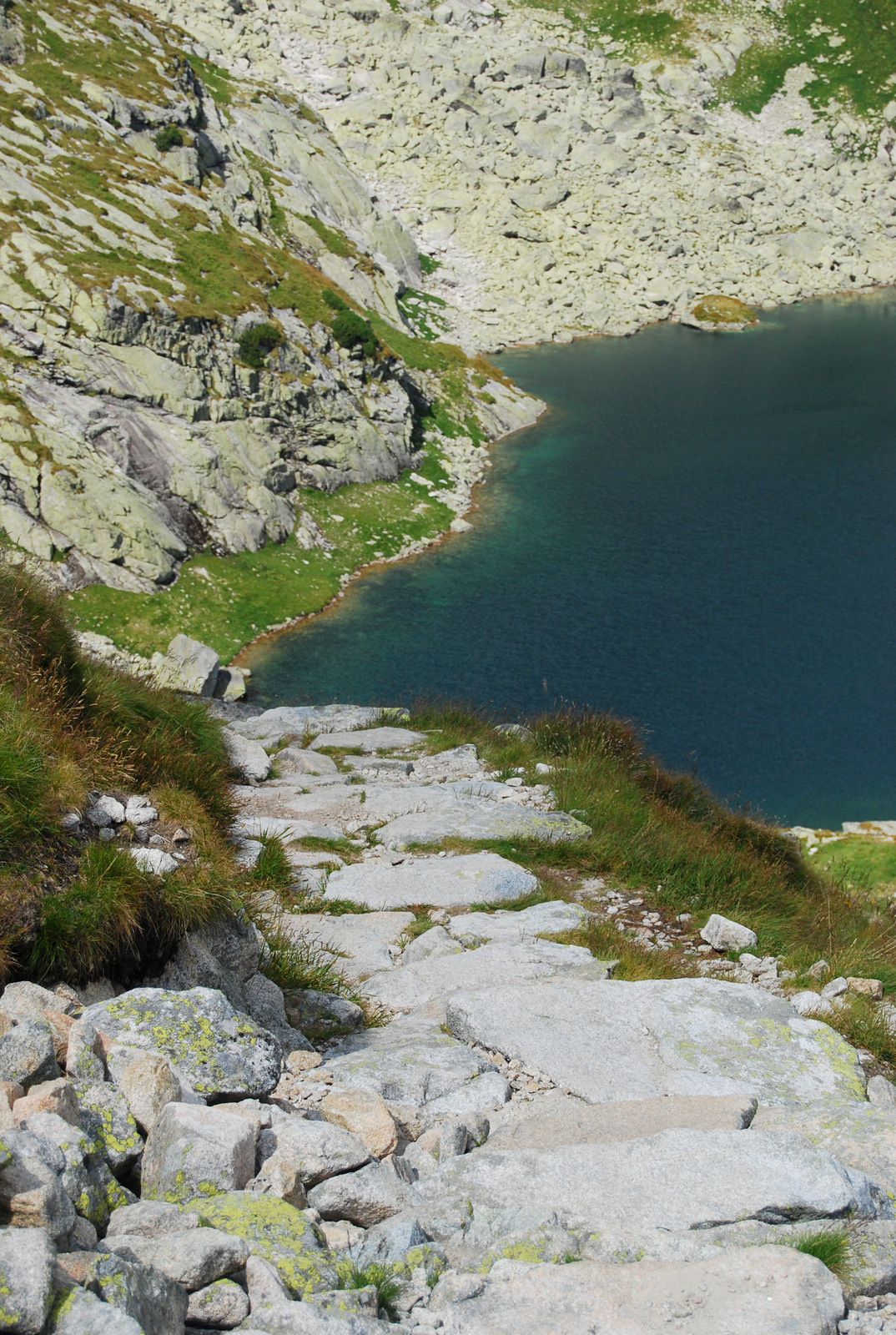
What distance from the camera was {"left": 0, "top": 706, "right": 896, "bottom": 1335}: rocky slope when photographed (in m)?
4.72

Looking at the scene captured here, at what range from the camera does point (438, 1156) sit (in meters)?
6.76

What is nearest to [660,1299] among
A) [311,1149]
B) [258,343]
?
[311,1149]

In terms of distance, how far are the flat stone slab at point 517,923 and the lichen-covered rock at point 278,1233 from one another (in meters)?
6.53

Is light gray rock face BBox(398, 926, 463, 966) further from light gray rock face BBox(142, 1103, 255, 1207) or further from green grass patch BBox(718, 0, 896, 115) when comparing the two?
green grass patch BBox(718, 0, 896, 115)

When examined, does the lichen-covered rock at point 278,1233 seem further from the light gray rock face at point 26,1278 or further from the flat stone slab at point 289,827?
the flat stone slab at point 289,827

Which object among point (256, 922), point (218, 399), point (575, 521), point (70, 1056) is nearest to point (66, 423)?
point (218, 399)

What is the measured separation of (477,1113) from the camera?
24.5 ft

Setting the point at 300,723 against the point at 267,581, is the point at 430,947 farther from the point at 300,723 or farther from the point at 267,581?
the point at 267,581

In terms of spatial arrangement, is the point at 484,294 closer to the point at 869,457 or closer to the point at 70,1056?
the point at 869,457

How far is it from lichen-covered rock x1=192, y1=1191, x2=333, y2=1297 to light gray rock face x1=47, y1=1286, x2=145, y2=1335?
1.03m

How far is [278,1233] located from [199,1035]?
6.09ft

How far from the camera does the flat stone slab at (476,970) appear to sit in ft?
33.4

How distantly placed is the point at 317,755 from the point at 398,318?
64.3 meters

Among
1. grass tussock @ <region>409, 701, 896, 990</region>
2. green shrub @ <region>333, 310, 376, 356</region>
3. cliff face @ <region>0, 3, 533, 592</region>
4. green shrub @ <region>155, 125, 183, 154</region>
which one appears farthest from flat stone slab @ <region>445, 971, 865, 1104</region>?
green shrub @ <region>155, 125, 183, 154</region>
